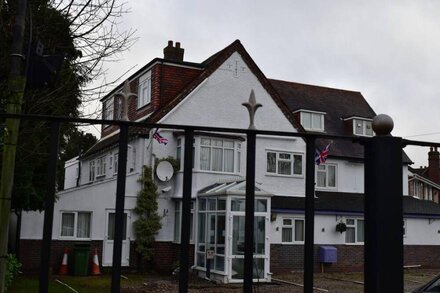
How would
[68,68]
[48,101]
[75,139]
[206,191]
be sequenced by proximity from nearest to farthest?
[48,101]
[68,68]
[75,139]
[206,191]

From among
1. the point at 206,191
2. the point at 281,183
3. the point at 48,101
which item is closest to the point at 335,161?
the point at 281,183

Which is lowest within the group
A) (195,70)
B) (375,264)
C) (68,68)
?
(375,264)

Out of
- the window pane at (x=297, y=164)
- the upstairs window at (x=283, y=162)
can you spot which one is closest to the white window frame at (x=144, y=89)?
the upstairs window at (x=283, y=162)

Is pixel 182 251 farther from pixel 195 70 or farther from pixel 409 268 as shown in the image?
pixel 409 268

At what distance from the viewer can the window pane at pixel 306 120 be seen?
2484 centimetres

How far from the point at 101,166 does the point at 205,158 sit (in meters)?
6.69

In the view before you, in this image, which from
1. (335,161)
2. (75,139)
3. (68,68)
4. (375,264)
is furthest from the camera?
(335,161)

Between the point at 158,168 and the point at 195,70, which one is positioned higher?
the point at 195,70

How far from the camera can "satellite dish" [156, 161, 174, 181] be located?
19.5 metres

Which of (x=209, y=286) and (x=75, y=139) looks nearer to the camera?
(x=75, y=139)

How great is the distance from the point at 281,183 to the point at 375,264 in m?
19.4

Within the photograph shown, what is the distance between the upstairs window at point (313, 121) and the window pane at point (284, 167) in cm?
298

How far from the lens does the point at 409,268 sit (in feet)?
74.6

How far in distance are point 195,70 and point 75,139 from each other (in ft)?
43.9
